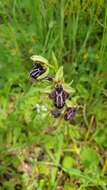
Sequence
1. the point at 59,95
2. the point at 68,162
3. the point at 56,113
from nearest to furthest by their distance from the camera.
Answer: the point at 59,95
the point at 56,113
the point at 68,162

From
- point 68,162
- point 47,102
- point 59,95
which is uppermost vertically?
point 59,95


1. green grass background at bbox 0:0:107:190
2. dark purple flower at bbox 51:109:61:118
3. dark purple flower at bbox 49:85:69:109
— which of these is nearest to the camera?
dark purple flower at bbox 49:85:69:109

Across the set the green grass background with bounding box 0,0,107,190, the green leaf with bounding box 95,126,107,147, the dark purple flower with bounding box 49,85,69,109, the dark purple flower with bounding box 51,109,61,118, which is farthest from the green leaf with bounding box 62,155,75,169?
the dark purple flower with bounding box 49,85,69,109

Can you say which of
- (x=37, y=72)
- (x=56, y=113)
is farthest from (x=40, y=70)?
(x=56, y=113)

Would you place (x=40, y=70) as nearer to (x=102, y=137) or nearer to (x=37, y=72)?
(x=37, y=72)

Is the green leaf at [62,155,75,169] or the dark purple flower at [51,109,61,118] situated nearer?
the dark purple flower at [51,109,61,118]

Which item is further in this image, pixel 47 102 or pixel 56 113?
pixel 47 102

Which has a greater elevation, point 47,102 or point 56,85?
point 56,85

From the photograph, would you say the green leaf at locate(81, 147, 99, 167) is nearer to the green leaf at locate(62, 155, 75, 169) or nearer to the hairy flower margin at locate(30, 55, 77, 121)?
the green leaf at locate(62, 155, 75, 169)

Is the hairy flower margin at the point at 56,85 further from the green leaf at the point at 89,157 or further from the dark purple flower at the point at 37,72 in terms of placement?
the green leaf at the point at 89,157

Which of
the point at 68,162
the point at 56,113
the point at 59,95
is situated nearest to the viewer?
the point at 59,95
